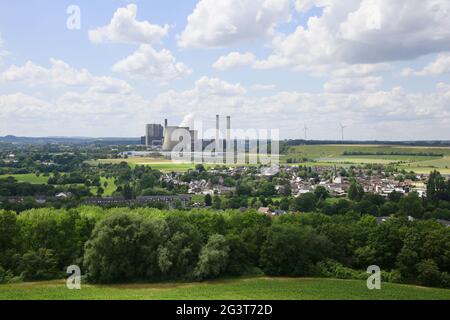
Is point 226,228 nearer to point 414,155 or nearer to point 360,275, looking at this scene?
point 360,275

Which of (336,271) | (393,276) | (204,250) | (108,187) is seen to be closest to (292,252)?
(336,271)

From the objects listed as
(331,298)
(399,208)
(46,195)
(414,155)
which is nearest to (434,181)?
(399,208)

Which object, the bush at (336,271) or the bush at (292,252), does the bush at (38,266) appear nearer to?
the bush at (292,252)

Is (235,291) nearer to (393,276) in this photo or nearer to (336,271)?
(336,271)

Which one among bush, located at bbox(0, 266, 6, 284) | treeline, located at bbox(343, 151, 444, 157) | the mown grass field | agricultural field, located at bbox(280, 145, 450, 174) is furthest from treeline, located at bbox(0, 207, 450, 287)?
treeline, located at bbox(343, 151, 444, 157)

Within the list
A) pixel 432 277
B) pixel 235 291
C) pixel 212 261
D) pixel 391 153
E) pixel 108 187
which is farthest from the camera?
pixel 391 153

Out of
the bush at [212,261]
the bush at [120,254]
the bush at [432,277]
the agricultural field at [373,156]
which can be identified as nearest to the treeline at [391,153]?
the agricultural field at [373,156]
